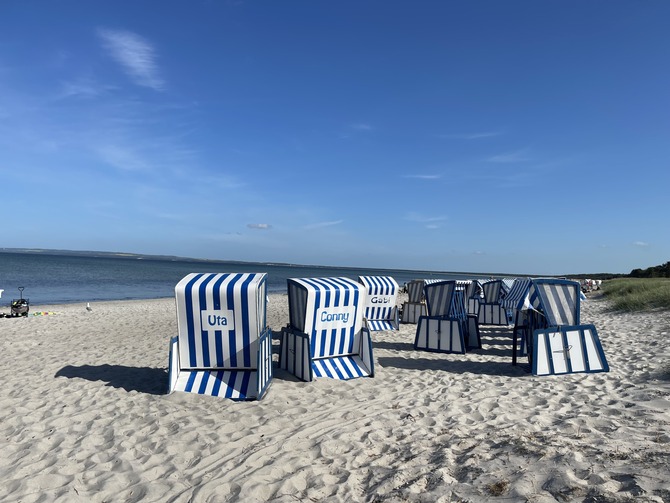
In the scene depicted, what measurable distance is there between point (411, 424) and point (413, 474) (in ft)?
4.42

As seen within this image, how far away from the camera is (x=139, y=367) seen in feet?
25.1

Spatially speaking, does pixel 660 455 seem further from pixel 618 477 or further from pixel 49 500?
pixel 49 500

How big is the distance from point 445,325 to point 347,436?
5.24 m

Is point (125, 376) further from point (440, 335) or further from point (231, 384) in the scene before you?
point (440, 335)

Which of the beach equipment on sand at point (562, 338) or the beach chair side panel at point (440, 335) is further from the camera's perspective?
the beach chair side panel at point (440, 335)

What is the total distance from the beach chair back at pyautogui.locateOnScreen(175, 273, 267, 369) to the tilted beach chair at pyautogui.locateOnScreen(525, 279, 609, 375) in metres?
4.43

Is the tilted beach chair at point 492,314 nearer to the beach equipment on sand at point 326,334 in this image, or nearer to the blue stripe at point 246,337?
the beach equipment on sand at point 326,334

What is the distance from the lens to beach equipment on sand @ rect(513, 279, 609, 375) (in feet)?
22.9

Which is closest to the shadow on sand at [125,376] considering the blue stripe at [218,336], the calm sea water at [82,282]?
the blue stripe at [218,336]

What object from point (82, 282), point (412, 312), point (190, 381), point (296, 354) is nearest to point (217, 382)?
point (190, 381)

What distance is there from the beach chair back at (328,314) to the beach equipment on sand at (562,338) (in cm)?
287

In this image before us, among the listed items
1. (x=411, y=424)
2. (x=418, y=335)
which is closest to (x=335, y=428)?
(x=411, y=424)

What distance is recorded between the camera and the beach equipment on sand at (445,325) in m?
9.16

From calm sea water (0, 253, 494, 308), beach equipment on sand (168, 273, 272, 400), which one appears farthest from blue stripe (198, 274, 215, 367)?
calm sea water (0, 253, 494, 308)
